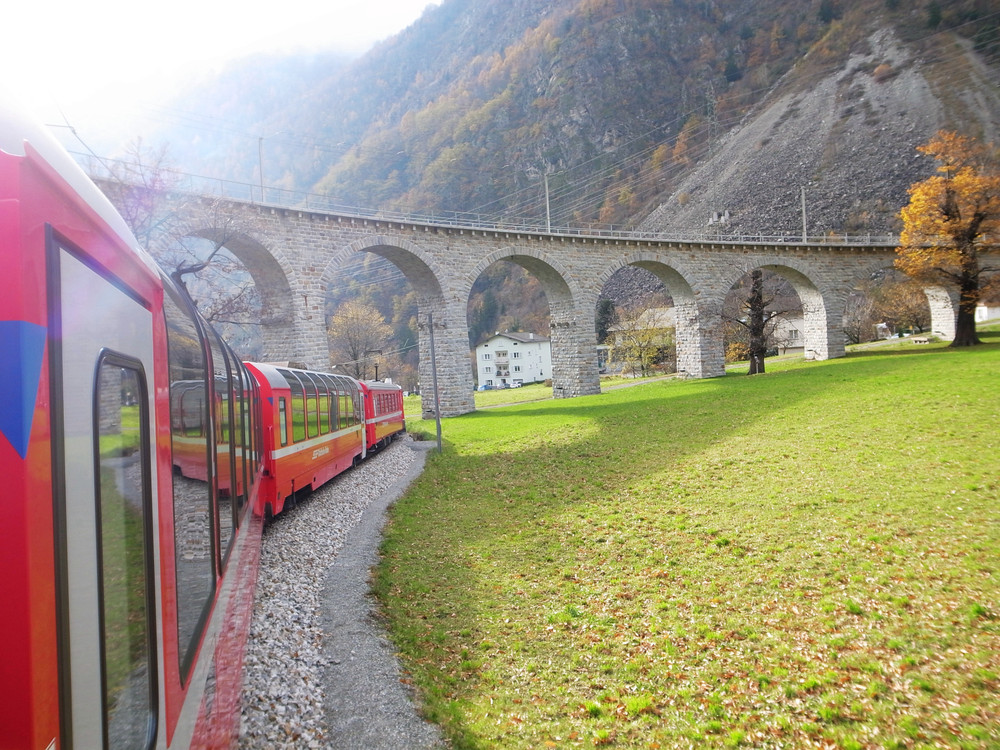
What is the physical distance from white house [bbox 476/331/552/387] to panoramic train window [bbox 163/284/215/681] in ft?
213

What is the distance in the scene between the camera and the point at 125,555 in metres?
1.87

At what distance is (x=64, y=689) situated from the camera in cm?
131

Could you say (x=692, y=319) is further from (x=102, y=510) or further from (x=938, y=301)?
(x=102, y=510)

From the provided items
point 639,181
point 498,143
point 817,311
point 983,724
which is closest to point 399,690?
point 983,724

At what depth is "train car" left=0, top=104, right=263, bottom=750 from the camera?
119 cm

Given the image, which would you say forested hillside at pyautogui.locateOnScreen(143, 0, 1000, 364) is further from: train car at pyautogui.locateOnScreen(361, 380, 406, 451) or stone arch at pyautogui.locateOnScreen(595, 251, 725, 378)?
train car at pyautogui.locateOnScreen(361, 380, 406, 451)

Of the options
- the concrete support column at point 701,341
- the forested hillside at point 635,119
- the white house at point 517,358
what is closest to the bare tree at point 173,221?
the concrete support column at point 701,341

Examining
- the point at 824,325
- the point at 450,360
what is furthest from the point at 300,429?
the point at 824,325

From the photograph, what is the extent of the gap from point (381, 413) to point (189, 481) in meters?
19.0

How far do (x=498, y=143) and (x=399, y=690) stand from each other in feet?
337

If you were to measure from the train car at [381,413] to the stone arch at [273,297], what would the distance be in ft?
14.5

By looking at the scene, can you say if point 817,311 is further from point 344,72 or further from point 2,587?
point 344,72

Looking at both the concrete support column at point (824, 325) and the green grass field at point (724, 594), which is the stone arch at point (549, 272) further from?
the green grass field at point (724, 594)

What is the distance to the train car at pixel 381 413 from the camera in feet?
63.3
